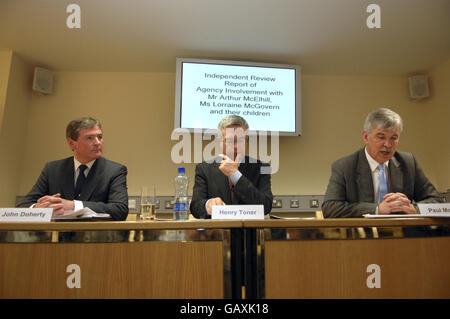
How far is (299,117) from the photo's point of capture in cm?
325

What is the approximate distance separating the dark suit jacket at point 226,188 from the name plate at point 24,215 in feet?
2.43

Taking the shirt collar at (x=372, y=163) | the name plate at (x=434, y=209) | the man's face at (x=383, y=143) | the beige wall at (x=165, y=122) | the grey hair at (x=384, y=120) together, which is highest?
the beige wall at (x=165, y=122)

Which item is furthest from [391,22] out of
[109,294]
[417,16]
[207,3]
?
[109,294]

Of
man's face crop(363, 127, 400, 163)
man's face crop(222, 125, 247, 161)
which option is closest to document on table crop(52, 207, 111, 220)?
man's face crop(222, 125, 247, 161)

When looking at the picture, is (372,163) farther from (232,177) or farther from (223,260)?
(223,260)

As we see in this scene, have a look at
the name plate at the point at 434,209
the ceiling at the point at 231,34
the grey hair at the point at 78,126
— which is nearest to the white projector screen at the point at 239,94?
the ceiling at the point at 231,34

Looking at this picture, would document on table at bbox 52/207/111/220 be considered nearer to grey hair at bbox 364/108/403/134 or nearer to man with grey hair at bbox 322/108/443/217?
man with grey hair at bbox 322/108/443/217

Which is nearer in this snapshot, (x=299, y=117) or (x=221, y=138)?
(x=221, y=138)

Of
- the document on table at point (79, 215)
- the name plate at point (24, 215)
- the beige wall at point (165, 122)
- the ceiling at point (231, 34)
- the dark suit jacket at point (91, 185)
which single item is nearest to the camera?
the name plate at point (24, 215)

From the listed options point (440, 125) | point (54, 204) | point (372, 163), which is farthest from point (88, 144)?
point (440, 125)

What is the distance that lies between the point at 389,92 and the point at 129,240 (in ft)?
10.8

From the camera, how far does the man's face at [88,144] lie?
1941mm

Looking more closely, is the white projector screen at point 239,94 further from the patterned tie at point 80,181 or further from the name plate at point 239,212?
the name plate at point 239,212
